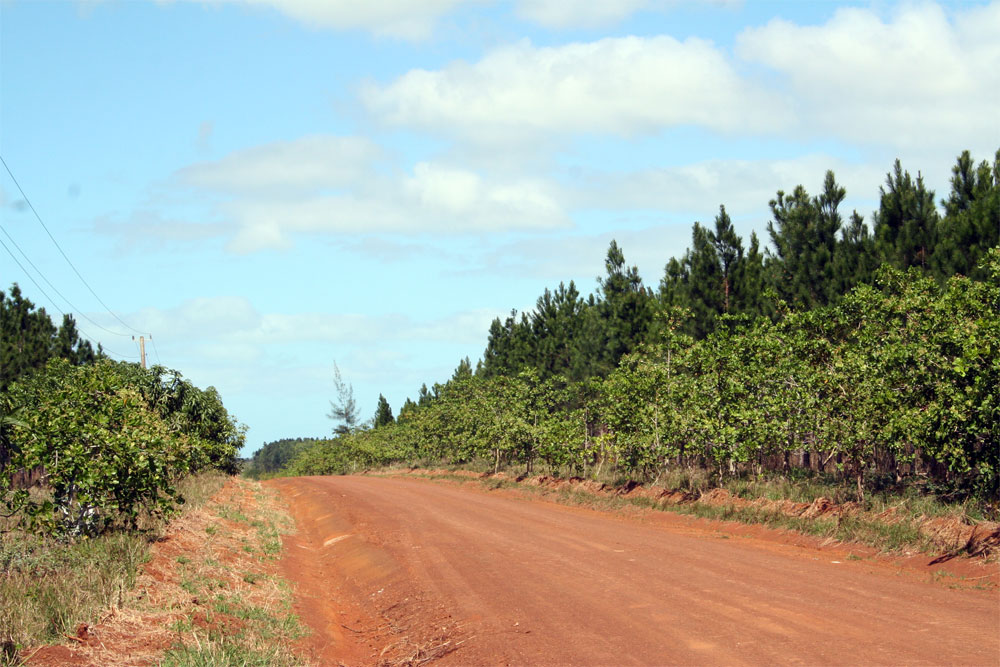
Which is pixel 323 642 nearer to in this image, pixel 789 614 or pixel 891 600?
pixel 789 614

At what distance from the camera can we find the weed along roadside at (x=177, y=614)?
757 cm

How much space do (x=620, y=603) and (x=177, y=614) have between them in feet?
16.3

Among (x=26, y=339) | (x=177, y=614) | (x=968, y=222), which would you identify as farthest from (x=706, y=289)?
(x=26, y=339)

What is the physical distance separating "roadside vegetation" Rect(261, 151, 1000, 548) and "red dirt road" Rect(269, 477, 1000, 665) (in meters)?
3.06

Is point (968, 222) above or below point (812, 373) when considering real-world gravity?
above

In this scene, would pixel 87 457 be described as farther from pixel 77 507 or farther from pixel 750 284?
pixel 750 284

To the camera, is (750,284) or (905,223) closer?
(905,223)

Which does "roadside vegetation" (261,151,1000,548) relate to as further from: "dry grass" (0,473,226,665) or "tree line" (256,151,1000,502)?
"dry grass" (0,473,226,665)

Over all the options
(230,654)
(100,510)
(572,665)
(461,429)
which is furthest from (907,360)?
(461,429)

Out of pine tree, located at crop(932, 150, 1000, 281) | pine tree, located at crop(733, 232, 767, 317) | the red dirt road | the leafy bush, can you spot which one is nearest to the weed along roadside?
the red dirt road

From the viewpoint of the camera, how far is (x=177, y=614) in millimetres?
9000

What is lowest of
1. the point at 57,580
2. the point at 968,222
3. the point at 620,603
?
the point at 620,603

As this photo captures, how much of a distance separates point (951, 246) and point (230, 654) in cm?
2136

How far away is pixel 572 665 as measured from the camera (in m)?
7.52
